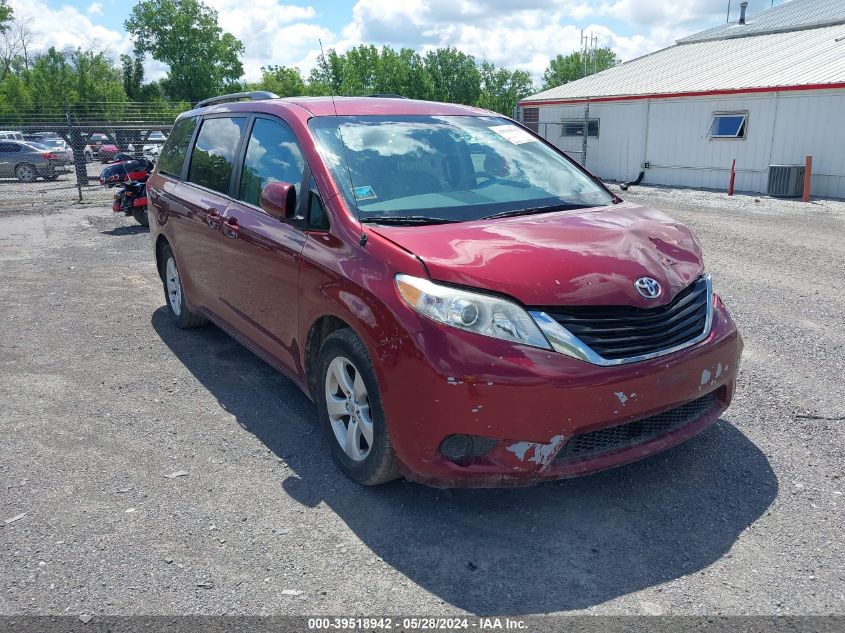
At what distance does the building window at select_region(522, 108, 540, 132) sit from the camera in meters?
27.6

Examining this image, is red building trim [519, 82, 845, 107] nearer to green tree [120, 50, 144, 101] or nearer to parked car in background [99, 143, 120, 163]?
parked car in background [99, 143, 120, 163]

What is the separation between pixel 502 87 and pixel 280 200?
64421 mm

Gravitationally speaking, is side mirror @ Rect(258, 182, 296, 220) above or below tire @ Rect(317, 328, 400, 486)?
above

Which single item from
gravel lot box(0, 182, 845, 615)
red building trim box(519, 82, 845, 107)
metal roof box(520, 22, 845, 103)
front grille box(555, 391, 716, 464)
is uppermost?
metal roof box(520, 22, 845, 103)

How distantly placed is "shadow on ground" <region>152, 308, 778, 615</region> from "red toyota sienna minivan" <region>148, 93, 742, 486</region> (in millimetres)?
251

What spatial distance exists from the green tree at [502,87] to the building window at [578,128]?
35.1m

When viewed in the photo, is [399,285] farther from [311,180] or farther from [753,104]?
[753,104]

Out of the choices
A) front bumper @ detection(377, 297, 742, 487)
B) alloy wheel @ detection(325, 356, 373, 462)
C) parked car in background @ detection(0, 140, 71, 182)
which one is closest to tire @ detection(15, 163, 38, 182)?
parked car in background @ detection(0, 140, 71, 182)

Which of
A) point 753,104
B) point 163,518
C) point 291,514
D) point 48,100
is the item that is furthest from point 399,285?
point 48,100

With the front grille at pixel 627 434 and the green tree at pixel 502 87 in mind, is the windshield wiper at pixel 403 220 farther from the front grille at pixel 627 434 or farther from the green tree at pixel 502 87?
the green tree at pixel 502 87

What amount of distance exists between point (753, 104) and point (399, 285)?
1927 cm

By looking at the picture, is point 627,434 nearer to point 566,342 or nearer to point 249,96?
point 566,342

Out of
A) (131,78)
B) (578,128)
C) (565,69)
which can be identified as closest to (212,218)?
(578,128)

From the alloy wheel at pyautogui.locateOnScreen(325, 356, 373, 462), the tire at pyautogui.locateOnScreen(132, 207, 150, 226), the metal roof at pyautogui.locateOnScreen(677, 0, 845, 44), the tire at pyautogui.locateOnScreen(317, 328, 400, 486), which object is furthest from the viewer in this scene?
the metal roof at pyautogui.locateOnScreen(677, 0, 845, 44)
